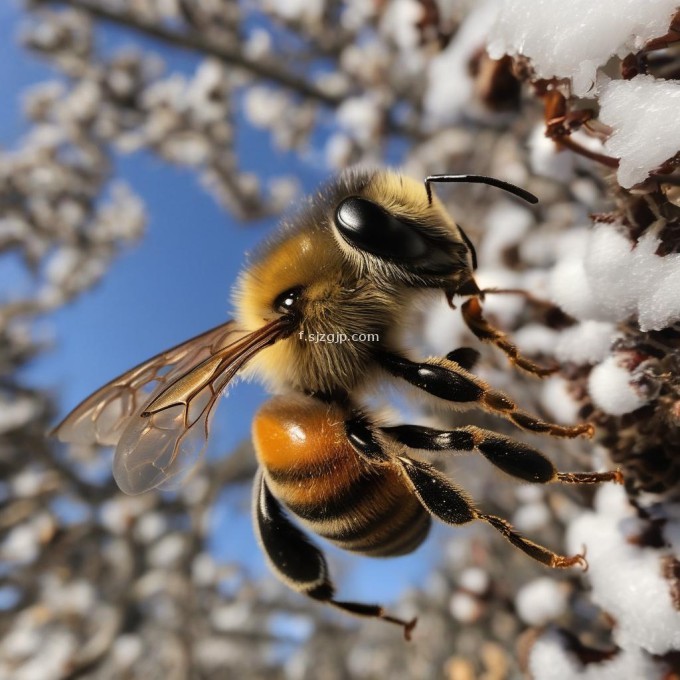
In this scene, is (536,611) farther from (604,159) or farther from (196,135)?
(196,135)

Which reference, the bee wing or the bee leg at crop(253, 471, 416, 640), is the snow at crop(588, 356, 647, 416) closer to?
the bee wing

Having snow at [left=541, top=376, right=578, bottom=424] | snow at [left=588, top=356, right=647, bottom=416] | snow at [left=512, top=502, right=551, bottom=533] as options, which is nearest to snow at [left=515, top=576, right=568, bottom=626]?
snow at [left=512, top=502, right=551, bottom=533]

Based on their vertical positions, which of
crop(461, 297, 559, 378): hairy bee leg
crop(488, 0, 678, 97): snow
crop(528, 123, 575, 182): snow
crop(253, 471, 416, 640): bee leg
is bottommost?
crop(253, 471, 416, 640): bee leg

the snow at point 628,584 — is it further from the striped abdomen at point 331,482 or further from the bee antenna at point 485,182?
the bee antenna at point 485,182

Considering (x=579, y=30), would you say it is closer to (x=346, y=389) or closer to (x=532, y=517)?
(x=346, y=389)

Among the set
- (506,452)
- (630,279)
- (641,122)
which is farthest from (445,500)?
(641,122)

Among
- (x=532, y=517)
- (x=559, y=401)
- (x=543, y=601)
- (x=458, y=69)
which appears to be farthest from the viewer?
(x=532, y=517)
